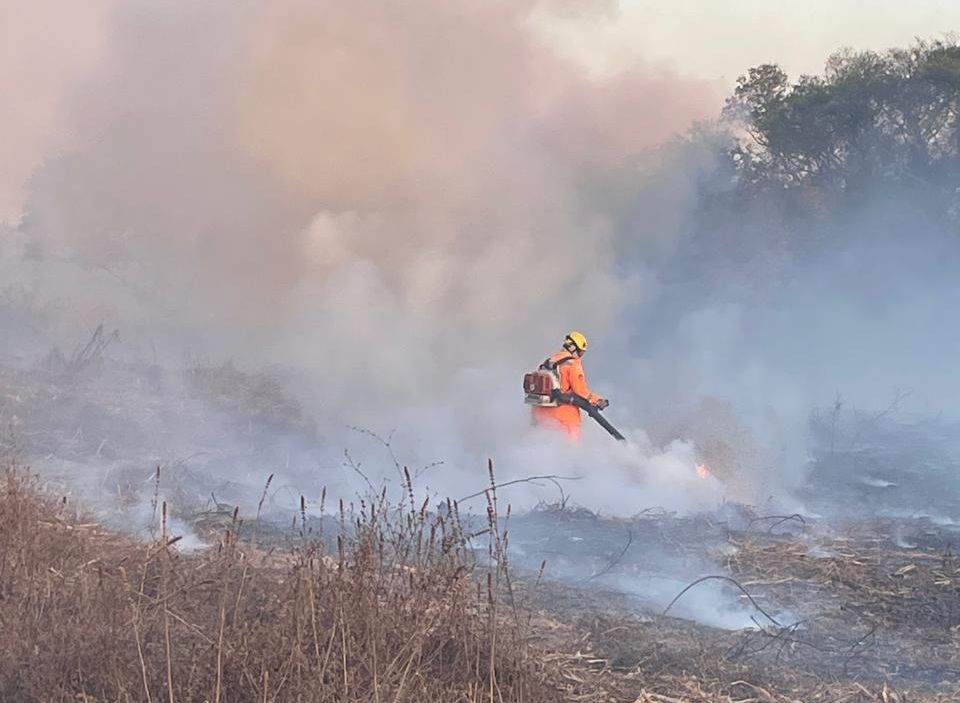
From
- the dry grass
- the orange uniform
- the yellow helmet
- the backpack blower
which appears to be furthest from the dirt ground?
the yellow helmet

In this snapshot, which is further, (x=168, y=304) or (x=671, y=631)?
(x=168, y=304)

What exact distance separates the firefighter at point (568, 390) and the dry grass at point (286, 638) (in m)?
5.70

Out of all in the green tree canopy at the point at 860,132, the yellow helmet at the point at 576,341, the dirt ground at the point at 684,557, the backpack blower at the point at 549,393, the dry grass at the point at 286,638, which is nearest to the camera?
the dry grass at the point at 286,638

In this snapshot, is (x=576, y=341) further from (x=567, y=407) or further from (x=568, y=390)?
(x=567, y=407)

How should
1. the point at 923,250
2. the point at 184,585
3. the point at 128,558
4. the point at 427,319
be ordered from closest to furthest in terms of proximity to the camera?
the point at 184,585, the point at 128,558, the point at 427,319, the point at 923,250

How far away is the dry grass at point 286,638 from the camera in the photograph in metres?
3.67

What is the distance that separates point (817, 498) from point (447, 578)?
8983 mm

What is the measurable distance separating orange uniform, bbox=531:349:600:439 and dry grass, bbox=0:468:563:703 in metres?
5.70

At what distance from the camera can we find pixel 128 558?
586cm

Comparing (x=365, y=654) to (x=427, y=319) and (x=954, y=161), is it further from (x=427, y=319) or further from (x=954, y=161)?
(x=954, y=161)

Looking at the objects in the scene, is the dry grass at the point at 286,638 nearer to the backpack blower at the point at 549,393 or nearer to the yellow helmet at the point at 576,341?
the backpack blower at the point at 549,393

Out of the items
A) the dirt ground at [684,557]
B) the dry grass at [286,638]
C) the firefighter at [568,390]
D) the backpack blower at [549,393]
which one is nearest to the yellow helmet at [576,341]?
the firefighter at [568,390]

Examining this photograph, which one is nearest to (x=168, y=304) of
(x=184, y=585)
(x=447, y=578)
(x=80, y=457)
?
(x=80, y=457)

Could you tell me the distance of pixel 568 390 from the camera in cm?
1080
